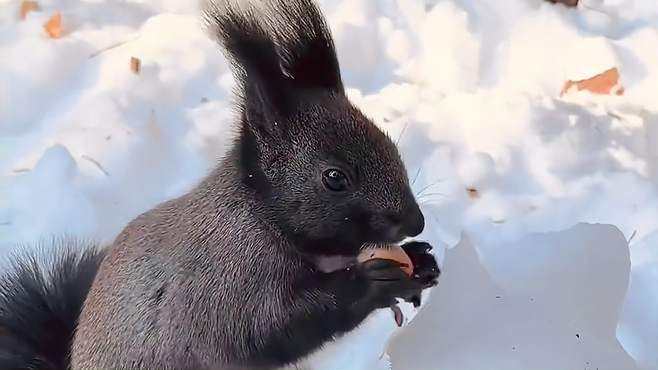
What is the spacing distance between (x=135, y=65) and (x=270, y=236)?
3.13 ft

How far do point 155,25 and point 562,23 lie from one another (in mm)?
866

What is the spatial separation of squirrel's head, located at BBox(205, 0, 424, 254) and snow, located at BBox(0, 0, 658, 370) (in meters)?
0.24

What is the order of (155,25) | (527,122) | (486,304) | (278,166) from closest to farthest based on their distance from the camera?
1. (278,166)
2. (486,304)
3. (527,122)
4. (155,25)

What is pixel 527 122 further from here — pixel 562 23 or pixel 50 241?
pixel 50 241

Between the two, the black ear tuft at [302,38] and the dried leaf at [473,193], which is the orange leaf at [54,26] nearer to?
the dried leaf at [473,193]

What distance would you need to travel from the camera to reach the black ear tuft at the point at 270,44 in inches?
46.6

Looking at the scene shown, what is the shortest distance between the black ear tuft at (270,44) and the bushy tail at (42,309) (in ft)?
1.29

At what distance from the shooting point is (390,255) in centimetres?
128

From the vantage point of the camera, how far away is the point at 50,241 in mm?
1725

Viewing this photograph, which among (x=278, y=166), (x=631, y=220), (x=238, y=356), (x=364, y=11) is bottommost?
(x=631, y=220)

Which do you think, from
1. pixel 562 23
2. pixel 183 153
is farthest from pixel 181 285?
pixel 562 23

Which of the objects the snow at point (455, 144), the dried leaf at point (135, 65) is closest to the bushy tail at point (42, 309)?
the snow at point (455, 144)

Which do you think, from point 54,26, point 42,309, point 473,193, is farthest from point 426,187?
point 54,26

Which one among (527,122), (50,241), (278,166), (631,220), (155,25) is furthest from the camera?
(155,25)
